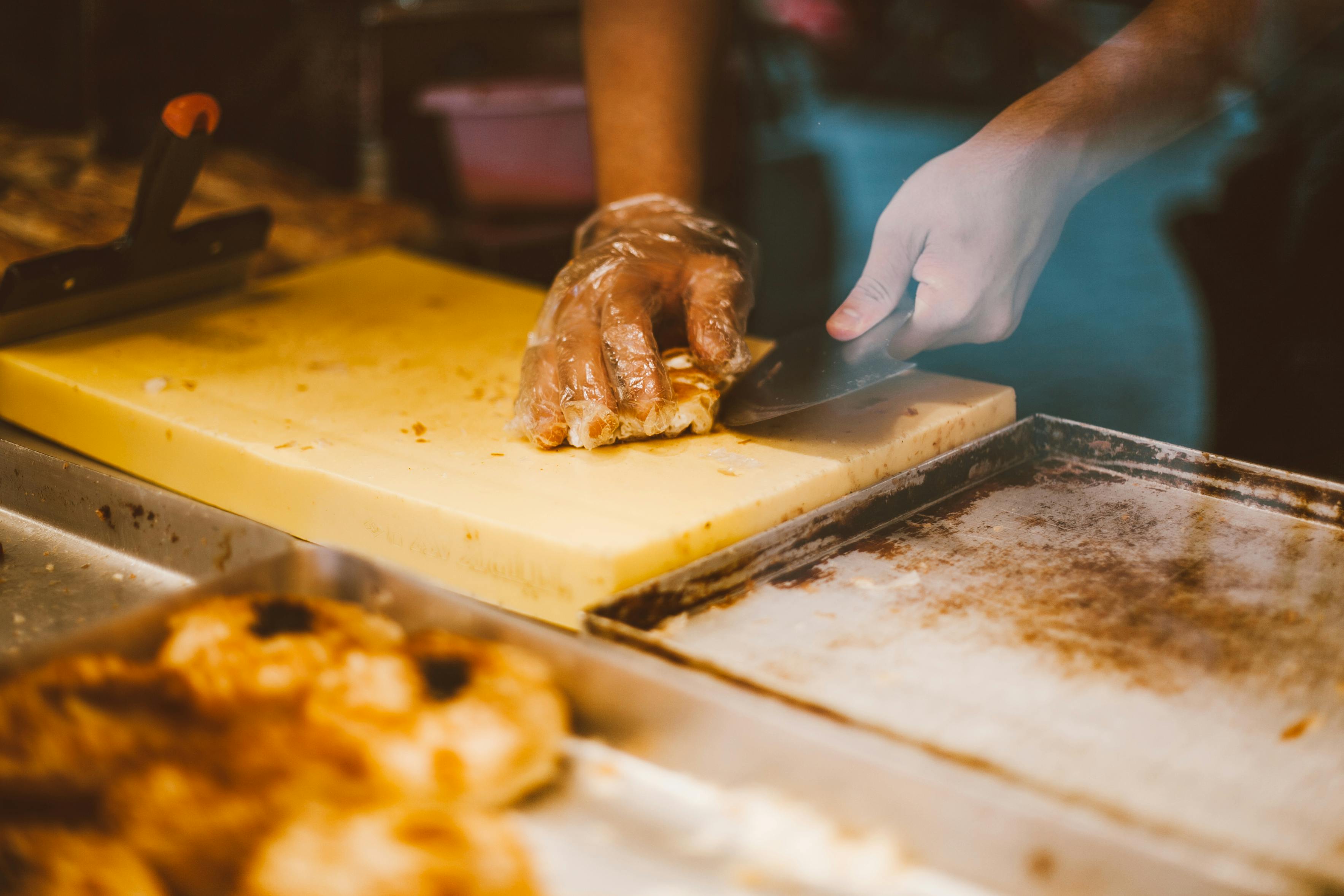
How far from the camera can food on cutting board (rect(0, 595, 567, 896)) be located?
74 centimetres

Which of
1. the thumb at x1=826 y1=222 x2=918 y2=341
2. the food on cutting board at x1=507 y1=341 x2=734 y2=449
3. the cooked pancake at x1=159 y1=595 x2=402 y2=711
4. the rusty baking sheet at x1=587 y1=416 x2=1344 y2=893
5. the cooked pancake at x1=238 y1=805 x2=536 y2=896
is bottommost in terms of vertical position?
the cooked pancake at x1=238 y1=805 x2=536 y2=896

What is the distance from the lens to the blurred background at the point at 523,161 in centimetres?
200

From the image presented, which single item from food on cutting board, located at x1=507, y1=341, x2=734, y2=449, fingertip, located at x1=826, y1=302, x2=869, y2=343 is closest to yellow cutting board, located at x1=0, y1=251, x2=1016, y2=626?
food on cutting board, located at x1=507, y1=341, x2=734, y2=449

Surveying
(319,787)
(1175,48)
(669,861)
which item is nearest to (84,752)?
(319,787)

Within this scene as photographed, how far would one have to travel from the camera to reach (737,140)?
2789mm

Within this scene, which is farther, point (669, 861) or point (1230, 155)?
point (1230, 155)

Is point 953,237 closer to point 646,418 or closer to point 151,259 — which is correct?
point 646,418

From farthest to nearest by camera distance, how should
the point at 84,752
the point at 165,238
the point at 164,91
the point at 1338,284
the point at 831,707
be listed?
the point at 164,91 < the point at 1338,284 < the point at 165,238 < the point at 831,707 < the point at 84,752

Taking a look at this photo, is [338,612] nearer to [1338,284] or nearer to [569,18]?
[1338,284]

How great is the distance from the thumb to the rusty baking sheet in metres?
0.21

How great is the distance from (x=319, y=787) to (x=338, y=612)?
7.5 inches

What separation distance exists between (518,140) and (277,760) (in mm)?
1883

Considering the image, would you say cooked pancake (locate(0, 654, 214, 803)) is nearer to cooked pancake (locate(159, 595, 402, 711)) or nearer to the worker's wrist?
cooked pancake (locate(159, 595, 402, 711))

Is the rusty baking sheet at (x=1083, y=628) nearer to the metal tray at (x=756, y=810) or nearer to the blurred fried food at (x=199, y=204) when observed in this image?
the metal tray at (x=756, y=810)
